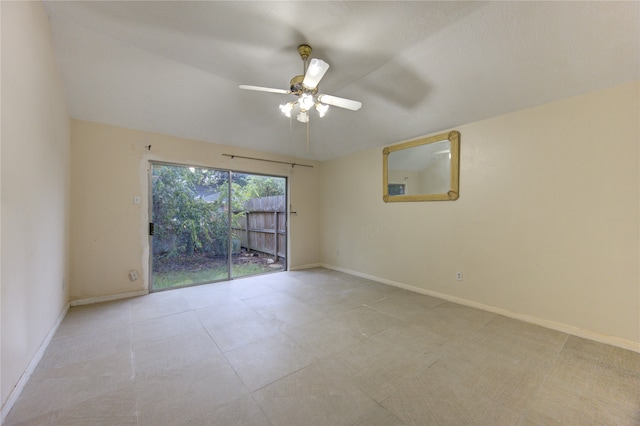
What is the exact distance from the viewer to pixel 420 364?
6.53 feet

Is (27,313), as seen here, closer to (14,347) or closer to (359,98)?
(14,347)

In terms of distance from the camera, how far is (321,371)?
1.90 m

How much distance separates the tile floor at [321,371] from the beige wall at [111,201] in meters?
0.51

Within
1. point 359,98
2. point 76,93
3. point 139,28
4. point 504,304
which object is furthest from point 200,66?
point 504,304

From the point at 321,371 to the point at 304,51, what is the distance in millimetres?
2807

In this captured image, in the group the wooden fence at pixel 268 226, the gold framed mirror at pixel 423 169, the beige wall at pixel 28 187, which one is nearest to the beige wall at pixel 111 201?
the beige wall at pixel 28 187

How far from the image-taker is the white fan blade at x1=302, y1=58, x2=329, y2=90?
1879mm

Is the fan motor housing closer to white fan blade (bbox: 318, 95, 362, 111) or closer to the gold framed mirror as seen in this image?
white fan blade (bbox: 318, 95, 362, 111)

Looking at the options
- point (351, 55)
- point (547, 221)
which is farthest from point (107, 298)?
point (547, 221)

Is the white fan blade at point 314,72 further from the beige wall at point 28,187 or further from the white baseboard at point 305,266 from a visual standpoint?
the white baseboard at point 305,266

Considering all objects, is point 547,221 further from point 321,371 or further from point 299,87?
Result: point 299,87

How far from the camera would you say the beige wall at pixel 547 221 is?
7.50 ft

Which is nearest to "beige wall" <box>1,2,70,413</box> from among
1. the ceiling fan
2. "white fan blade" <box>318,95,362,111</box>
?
the ceiling fan

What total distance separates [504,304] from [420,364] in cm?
171
